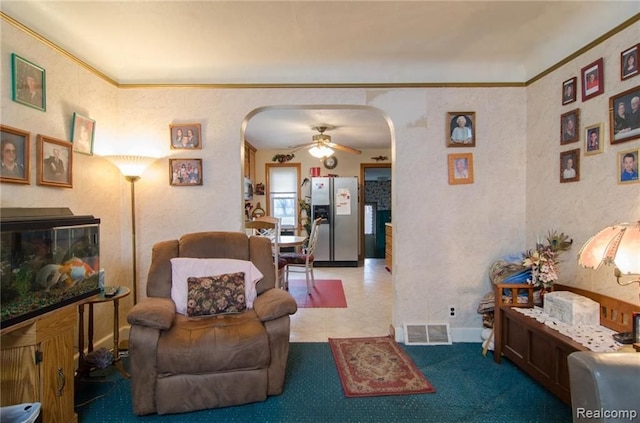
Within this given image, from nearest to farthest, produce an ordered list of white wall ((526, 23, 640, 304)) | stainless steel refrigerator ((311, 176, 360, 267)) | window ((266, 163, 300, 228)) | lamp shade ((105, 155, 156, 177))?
1. white wall ((526, 23, 640, 304))
2. lamp shade ((105, 155, 156, 177))
3. stainless steel refrigerator ((311, 176, 360, 267))
4. window ((266, 163, 300, 228))

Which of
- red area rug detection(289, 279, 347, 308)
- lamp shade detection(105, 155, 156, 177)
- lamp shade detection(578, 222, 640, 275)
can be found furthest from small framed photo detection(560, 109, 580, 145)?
lamp shade detection(105, 155, 156, 177)

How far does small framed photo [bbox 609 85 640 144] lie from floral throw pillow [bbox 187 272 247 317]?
2602 mm

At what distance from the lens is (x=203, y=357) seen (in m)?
1.83

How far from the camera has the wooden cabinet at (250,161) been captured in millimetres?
5758

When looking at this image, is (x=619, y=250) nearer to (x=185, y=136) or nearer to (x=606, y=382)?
(x=606, y=382)

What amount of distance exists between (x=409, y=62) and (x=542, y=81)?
1.08 m

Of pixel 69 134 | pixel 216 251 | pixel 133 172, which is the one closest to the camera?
pixel 69 134

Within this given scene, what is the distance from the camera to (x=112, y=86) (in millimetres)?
2742

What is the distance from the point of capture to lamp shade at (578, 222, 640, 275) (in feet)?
5.20

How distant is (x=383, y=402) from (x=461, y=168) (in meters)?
1.99

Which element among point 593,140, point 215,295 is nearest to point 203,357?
point 215,295

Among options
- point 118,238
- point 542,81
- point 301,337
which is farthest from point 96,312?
point 542,81

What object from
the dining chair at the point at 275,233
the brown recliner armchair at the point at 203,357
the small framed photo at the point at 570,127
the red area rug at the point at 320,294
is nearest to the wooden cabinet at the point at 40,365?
the brown recliner armchair at the point at 203,357

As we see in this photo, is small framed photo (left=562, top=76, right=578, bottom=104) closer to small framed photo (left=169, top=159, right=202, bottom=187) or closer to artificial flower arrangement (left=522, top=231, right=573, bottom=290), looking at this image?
artificial flower arrangement (left=522, top=231, right=573, bottom=290)
